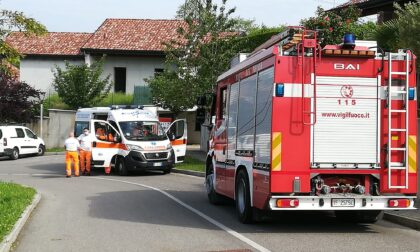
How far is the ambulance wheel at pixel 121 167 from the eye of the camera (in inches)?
885

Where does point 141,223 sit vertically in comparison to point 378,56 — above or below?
below

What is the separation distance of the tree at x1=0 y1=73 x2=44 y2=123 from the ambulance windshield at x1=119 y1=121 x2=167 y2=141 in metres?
16.0

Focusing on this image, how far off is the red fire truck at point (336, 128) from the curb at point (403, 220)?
0.82 metres

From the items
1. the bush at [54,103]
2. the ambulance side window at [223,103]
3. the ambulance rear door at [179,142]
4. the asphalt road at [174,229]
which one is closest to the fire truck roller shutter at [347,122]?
the asphalt road at [174,229]

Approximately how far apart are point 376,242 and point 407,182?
3.96 ft

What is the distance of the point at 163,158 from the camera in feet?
74.4

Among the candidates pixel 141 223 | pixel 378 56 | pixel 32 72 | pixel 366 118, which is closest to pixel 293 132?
pixel 366 118

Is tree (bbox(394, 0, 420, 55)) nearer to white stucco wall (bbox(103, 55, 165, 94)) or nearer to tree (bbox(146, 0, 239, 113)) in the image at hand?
tree (bbox(146, 0, 239, 113))

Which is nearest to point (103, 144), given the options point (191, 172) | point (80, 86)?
point (191, 172)

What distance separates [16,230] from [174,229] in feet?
8.41

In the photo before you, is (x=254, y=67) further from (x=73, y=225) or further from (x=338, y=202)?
(x=73, y=225)

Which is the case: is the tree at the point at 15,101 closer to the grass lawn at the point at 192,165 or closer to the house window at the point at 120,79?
the house window at the point at 120,79

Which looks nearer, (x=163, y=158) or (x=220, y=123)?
(x=220, y=123)

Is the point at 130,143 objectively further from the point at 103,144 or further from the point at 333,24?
the point at 333,24
